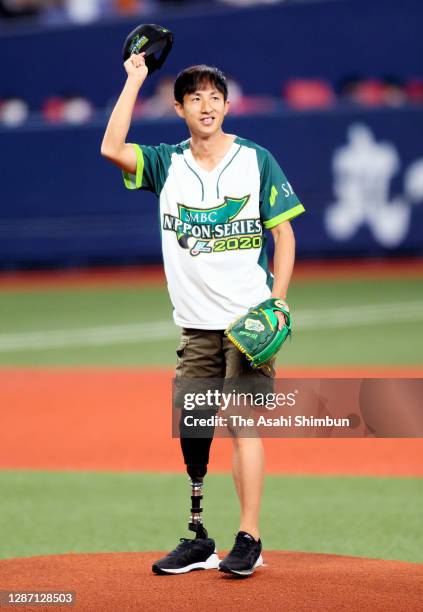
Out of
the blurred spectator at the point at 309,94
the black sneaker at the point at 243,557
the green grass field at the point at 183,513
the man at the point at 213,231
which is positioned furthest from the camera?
the blurred spectator at the point at 309,94

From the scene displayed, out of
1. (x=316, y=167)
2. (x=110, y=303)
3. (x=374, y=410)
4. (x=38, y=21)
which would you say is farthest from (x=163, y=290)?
(x=374, y=410)

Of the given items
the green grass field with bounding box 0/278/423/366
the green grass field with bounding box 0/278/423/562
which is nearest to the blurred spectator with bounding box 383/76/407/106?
the green grass field with bounding box 0/278/423/366

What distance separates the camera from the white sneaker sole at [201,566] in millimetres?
5062

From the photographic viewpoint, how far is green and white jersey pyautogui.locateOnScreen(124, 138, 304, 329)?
504 cm

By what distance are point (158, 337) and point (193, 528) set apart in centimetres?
913

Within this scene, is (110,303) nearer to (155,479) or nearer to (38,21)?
(38,21)

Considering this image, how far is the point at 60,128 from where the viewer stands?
20.2 m

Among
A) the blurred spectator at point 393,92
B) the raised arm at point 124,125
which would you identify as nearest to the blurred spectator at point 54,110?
the blurred spectator at point 393,92

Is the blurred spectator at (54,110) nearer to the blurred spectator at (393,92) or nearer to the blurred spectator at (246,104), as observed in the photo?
the blurred spectator at (246,104)

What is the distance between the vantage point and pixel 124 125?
16.4 feet

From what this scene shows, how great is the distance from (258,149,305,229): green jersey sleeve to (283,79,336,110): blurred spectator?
1475 centimetres

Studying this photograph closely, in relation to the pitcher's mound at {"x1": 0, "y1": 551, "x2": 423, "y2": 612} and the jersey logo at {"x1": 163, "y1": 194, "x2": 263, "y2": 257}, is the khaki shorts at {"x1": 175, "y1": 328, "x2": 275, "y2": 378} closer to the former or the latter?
the jersey logo at {"x1": 163, "y1": 194, "x2": 263, "y2": 257}

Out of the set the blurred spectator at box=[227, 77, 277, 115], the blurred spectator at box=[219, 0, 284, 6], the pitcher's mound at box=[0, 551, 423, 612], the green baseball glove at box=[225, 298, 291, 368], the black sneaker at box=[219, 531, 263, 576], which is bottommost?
the pitcher's mound at box=[0, 551, 423, 612]

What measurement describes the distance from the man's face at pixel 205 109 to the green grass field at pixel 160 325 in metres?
7.23
